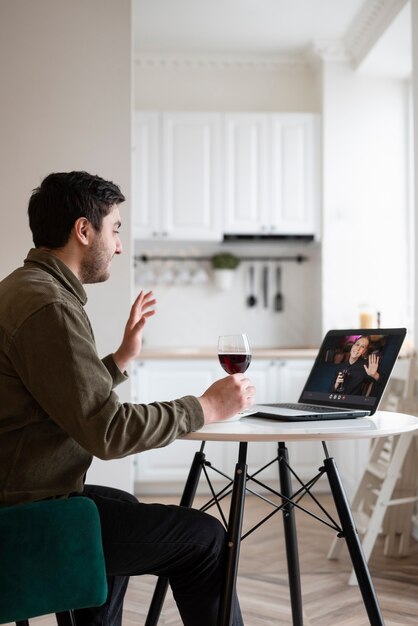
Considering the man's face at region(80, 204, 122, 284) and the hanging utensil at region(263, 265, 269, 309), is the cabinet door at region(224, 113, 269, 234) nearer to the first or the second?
the hanging utensil at region(263, 265, 269, 309)

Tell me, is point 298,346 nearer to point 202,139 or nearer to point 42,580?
point 202,139

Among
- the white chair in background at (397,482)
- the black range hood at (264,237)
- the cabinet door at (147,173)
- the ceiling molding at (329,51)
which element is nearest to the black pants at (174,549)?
the white chair in background at (397,482)

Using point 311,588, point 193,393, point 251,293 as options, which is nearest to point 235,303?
point 251,293

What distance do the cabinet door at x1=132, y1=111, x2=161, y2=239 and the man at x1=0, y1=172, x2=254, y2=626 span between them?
115 inches

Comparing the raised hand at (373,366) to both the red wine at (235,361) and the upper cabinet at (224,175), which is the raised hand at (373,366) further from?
the upper cabinet at (224,175)

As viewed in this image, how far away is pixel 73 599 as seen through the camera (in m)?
1.38

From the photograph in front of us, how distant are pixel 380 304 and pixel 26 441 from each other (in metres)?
3.69

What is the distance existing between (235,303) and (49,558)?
3.81 meters

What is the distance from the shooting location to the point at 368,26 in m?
4.37

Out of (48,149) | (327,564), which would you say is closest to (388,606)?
(327,564)

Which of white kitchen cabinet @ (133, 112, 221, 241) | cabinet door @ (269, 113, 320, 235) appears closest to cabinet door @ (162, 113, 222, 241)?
white kitchen cabinet @ (133, 112, 221, 241)

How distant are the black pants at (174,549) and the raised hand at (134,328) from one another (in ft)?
1.64

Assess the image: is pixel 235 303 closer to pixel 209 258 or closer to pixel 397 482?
pixel 209 258

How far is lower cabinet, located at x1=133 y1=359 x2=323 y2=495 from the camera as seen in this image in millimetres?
4305
